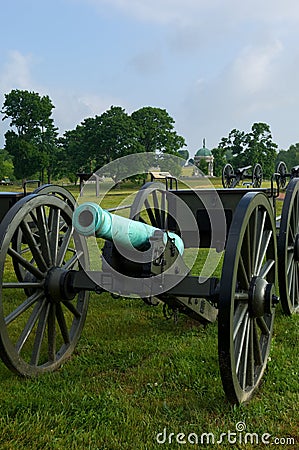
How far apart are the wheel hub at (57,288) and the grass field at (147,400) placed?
57cm

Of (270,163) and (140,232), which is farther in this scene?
(270,163)

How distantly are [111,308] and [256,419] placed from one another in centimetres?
280

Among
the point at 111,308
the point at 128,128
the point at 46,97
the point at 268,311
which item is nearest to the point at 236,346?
the point at 268,311

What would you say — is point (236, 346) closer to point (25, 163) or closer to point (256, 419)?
point (256, 419)

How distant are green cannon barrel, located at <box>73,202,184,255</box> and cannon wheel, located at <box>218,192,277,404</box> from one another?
2.05 feet

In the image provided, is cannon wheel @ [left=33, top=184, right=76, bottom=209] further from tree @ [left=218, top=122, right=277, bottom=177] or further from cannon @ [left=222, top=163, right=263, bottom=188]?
tree @ [left=218, top=122, right=277, bottom=177]

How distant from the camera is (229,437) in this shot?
2885 mm

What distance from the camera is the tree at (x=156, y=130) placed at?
34750mm

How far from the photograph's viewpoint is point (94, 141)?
138 feet

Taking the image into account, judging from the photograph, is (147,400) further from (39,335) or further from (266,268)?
(266,268)

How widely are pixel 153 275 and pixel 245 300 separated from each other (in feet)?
2.29

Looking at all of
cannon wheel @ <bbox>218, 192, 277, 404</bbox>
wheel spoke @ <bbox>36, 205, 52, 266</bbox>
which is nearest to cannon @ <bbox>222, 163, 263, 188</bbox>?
cannon wheel @ <bbox>218, 192, 277, 404</bbox>

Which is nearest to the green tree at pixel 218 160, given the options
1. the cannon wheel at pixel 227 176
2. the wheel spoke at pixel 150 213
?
the cannon wheel at pixel 227 176

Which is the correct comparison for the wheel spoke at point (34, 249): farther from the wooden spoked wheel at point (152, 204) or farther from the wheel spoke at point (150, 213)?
the wheel spoke at point (150, 213)
